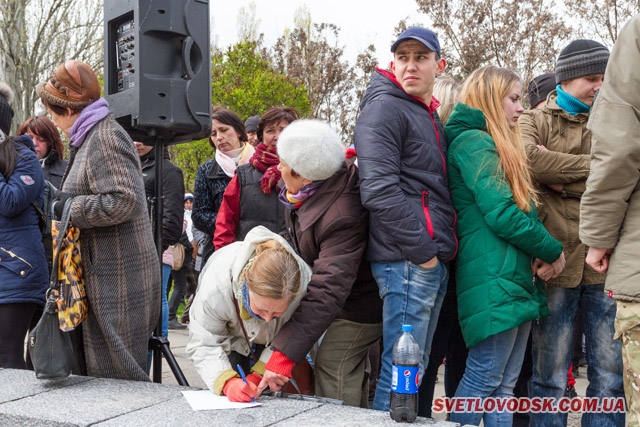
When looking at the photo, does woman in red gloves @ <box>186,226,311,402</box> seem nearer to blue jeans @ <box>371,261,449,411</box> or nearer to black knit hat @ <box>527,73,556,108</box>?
blue jeans @ <box>371,261,449,411</box>

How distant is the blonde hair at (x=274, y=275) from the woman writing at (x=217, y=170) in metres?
1.98

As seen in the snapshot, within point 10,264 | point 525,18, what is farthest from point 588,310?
point 525,18

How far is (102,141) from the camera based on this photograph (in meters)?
3.42

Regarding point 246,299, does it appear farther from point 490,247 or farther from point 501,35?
point 501,35

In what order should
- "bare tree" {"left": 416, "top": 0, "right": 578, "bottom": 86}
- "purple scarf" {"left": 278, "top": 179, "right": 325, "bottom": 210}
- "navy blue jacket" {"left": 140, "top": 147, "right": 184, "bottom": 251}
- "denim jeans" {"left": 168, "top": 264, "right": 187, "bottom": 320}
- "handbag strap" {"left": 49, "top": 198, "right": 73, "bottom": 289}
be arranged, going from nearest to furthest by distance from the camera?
"purple scarf" {"left": 278, "top": 179, "right": 325, "bottom": 210} → "handbag strap" {"left": 49, "top": 198, "right": 73, "bottom": 289} → "navy blue jacket" {"left": 140, "top": 147, "right": 184, "bottom": 251} → "denim jeans" {"left": 168, "top": 264, "right": 187, "bottom": 320} → "bare tree" {"left": 416, "top": 0, "right": 578, "bottom": 86}

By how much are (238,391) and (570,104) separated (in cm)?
207

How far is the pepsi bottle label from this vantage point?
8.60 feet

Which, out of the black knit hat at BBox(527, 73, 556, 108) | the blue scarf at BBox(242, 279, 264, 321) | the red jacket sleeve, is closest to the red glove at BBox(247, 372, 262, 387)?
the blue scarf at BBox(242, 279, 264, 321)

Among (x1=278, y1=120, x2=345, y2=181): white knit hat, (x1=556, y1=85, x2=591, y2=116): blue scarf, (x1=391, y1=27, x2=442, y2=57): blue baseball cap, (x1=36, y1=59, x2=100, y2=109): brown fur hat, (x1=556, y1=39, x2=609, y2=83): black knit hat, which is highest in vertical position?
(x1=391, y1=27, x2=442, y2=57): blue baseball cap

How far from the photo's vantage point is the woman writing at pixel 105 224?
3.40 meters

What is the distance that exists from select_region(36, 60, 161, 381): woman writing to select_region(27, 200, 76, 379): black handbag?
18 cm

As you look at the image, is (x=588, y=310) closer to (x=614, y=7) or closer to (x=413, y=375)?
(x=413, y=375)

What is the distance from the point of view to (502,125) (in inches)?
129

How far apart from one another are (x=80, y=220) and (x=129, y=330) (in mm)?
611
